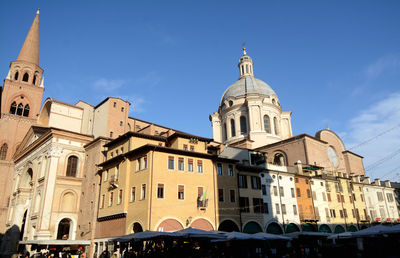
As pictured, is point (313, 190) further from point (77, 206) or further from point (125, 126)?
point (77, 206)

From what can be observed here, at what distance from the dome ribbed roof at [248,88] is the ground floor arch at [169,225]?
4121 centimetres

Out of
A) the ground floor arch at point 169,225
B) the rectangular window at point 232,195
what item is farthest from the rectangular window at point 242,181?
the ground floor arch at point 169,225

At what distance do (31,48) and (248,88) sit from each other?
41.8 m

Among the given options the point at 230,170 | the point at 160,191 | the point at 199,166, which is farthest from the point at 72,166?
the point at 230,170

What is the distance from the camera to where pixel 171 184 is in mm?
29453

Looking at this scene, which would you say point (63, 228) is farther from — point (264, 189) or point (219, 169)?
point (264, 189)

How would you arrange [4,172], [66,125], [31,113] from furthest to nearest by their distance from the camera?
[31,113]
[4,172]
[66,125]

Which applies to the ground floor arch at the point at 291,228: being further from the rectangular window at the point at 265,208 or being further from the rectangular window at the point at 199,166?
the rectangular window at the point at 199,166

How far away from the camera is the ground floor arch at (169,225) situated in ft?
91.1

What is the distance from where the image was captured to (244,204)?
114 ft

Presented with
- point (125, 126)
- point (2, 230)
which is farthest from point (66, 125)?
point (2, 230)

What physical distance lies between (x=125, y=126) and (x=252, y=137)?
86.3ft

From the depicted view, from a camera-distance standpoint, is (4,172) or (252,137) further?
(252,137)

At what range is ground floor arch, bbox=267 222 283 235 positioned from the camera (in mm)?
36781
